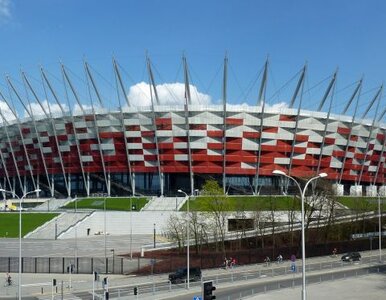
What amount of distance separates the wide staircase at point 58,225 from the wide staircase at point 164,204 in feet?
41.7

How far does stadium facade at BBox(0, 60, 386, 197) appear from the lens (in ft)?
362

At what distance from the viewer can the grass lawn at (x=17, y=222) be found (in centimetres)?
8431

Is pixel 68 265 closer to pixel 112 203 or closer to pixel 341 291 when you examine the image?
pixel 341 291

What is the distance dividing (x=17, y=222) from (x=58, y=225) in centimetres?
833

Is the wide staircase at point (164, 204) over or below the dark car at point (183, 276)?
over

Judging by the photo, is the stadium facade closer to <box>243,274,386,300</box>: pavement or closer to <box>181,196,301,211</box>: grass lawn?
<box>181,196,301,211</box>: grass lawn

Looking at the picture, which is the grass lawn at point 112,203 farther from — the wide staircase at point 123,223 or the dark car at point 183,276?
the dark car at point 183,276

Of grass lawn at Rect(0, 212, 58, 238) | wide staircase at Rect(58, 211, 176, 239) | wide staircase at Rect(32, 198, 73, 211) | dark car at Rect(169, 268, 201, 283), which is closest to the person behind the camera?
dark car at Rect(169, 268, 201, 283)

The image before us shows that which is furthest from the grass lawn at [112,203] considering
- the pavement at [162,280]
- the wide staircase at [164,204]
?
the pavement at [162,280]

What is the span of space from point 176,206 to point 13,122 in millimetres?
55274

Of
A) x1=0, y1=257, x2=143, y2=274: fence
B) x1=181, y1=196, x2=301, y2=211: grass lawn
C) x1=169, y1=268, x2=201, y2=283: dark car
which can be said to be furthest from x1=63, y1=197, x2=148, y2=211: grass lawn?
x1=169, y1=268, x2=201, y2=283: dark car

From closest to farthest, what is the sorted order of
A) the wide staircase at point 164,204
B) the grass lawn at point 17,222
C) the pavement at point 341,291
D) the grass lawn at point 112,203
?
the pavement at point 341,291 → the grass lawn at point 17,222 → the wide staircase at point 164,204 → the grass lawn at point 112,203

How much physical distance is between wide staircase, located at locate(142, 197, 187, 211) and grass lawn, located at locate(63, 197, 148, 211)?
5.10ft

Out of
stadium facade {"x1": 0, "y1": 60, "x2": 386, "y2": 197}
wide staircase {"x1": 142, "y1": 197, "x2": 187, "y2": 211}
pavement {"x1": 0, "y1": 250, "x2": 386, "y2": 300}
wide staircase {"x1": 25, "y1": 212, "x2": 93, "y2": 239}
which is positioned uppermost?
stadium facade {"x1": 0, "y1": 60, "x2": 386, "y2": 197}
